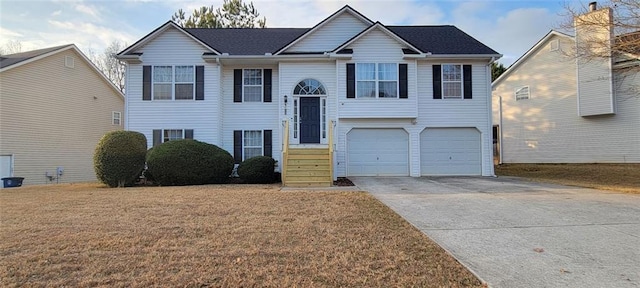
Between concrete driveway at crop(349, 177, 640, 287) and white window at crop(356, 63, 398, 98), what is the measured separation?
19.2ft

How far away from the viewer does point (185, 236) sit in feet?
17.5

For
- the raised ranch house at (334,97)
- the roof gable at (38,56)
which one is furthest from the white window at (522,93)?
the roof gable at (38,56)

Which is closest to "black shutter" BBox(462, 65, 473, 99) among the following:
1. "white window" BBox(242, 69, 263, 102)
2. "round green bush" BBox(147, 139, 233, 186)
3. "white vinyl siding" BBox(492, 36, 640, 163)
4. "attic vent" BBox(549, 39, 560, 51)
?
"white vinyl siding" BBox(492, 36, 640, 163)

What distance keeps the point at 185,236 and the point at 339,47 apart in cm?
1108

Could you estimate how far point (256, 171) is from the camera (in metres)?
13.5

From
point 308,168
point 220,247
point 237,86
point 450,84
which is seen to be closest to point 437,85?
point 450,84

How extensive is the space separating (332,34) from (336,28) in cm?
32

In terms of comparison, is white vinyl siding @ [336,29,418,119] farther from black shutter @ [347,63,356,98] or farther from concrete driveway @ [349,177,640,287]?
concrete driveway @ [349,177,640,287]

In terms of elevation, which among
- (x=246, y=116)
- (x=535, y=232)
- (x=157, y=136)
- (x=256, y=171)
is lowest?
(x=535, y=232)

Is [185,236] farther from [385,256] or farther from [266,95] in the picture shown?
[266,95]

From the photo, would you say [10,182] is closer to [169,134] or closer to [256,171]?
[169,134]

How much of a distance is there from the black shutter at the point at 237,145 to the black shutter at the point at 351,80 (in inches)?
194

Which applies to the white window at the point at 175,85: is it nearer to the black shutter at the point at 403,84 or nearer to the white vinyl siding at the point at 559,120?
the black shutter at the point at 403,84

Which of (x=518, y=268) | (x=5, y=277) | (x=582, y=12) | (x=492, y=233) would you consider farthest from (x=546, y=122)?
(x=5, y=277)
